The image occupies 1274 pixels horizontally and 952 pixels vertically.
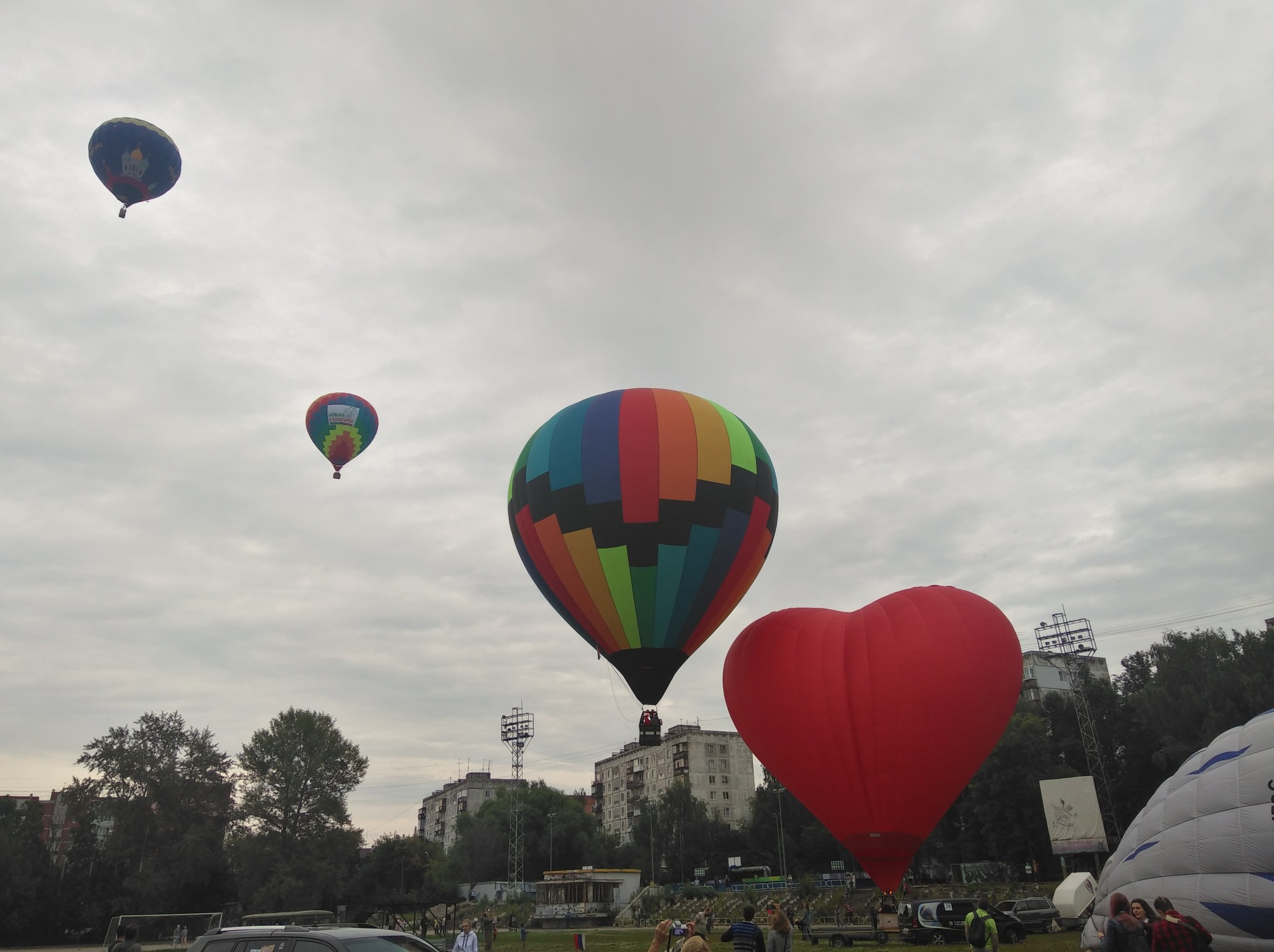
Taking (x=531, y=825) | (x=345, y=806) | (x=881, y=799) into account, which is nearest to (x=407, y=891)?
(x=345, y=806)

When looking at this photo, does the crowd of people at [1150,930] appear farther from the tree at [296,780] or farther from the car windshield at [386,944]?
the tree at [296,780]

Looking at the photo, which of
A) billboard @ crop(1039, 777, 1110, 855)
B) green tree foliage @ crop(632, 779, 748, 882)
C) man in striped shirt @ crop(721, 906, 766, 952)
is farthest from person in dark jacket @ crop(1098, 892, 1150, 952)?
green tree foliage @ crop(632, 779, 748, 882)

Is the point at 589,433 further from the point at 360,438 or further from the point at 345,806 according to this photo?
the point at 345,806

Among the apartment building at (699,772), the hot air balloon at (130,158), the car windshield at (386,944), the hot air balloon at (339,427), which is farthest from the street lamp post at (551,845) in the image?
the car windshield at (386,944)

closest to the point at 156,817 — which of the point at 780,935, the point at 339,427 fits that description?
the point at 339,427

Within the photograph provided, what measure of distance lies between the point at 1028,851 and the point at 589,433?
45.2m

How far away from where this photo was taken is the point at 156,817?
48.0m

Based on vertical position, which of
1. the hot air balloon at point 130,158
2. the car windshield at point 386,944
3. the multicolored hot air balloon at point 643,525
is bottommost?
the car windshield at point 386,944

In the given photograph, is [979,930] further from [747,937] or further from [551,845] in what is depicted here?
[551,845]

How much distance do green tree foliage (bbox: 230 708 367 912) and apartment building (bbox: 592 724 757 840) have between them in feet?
130

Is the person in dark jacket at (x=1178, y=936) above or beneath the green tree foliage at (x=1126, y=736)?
beneath

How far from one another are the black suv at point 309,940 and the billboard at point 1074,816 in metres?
34.3

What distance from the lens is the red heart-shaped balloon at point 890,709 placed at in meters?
13.3

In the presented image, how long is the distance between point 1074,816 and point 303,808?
41381 millimetres
